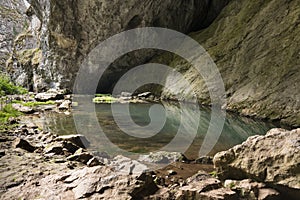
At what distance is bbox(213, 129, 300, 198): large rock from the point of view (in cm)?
359

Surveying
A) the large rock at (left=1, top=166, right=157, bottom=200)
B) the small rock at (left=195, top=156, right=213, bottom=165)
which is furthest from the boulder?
the small rock at (left=195, top=156, right=213, bottom=165)

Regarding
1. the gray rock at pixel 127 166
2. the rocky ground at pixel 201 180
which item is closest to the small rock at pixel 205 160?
the gray rock at pixel 127 166

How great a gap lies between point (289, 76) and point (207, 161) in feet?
36.5

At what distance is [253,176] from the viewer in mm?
4078

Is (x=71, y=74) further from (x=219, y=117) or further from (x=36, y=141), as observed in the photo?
(x=36, y=141)

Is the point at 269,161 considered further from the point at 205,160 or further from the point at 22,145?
the point at 22,145

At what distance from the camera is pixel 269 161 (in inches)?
155

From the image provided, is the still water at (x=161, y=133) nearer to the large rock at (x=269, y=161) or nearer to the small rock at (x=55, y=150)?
the small rock at (x=55, y=150)

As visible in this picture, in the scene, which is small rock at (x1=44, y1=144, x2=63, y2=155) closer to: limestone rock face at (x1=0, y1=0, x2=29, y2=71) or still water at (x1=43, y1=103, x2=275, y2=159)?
still water at (x1=43, y1=103, x2=275, y2=159)

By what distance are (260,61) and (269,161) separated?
16.8m

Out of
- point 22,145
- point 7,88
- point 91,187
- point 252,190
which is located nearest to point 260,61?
point 252,190

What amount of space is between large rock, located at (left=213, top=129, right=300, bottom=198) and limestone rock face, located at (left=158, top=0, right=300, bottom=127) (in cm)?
975

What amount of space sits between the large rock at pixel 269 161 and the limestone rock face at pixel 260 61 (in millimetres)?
9754

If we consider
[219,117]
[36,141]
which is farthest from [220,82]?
[36,141]
